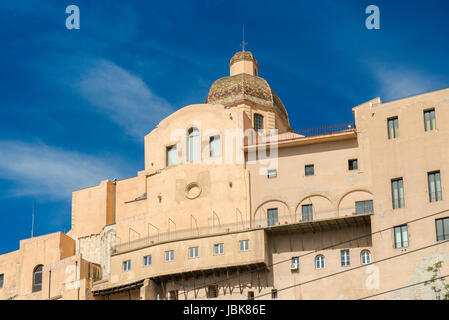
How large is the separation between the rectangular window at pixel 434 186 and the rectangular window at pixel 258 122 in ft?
54.9

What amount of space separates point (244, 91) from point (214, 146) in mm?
7813

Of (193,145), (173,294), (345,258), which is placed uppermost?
(193,145)

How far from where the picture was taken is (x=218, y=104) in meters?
62.7

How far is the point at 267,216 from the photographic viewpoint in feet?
185

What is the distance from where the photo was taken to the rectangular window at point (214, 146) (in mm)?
59281

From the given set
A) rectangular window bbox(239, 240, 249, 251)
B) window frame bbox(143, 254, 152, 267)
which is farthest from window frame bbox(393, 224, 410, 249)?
window frame bbox(143, 254, 152, 267)

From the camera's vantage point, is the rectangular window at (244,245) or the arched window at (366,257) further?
the rectangular window at (244,245)

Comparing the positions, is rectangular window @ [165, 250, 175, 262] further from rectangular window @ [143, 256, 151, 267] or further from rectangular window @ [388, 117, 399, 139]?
rectangular window @ [388, 117, 399, 139]

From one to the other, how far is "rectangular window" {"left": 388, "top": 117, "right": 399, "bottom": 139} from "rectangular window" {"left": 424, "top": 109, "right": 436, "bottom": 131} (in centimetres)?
168

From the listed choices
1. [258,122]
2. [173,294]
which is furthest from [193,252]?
[258,122]

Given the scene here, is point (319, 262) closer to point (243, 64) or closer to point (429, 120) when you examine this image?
point (429, 120)

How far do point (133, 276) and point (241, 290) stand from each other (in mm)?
7326

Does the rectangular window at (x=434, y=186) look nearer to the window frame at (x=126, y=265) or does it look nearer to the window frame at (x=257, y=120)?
the window frame at (x=257, y=120)

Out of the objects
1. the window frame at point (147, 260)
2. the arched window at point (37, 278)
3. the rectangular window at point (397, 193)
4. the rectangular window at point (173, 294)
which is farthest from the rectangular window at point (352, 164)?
the arched window at point (37, 278)
